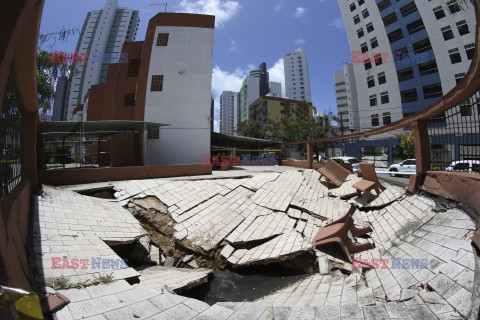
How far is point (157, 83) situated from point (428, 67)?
106 ft

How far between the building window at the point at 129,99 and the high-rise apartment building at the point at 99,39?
55563mm

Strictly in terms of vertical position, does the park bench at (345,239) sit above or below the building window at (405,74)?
below

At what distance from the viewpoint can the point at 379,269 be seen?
11.3 ft

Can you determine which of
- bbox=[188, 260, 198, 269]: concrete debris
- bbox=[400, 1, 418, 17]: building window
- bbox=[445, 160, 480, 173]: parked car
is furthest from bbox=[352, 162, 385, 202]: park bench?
bbox=[400, 1, 418, 17]: building window

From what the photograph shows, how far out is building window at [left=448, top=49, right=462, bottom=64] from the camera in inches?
961

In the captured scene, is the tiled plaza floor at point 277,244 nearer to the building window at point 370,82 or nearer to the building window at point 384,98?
the building window at point 384,98

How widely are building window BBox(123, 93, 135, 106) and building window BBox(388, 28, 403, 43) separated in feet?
112

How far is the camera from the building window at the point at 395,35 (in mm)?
28688

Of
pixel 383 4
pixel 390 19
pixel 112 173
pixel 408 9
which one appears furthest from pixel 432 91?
pixel 112 173

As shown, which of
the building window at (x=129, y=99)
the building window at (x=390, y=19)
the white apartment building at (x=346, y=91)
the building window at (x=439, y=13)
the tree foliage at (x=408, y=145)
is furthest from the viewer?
the white apartment building at (x=346, y=91)

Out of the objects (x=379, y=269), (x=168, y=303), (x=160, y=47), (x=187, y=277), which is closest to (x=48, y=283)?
(x=168, y=303)

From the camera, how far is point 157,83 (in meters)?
16.6

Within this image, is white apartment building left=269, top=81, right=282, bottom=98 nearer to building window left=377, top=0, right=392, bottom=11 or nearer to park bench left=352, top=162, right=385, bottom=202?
building window left=377, top=0, right=392, bottom=11

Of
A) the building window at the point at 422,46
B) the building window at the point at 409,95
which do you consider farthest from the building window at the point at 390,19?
the building window at the point at 409,95
